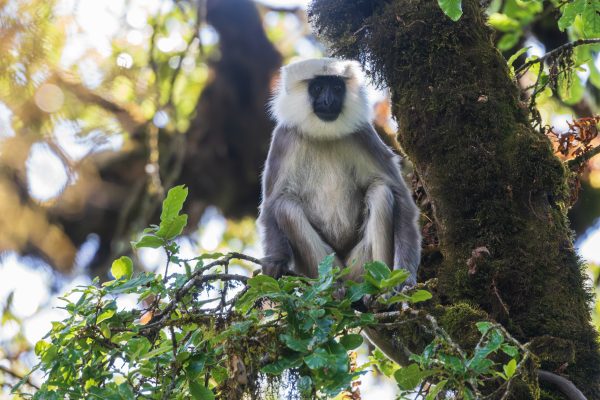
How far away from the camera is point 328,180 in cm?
584

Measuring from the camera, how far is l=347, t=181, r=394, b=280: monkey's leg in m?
5.37

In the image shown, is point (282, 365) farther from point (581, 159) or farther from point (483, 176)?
point (581, 159)

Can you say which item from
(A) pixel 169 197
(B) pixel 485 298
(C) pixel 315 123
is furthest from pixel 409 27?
(A) pixel 169 197

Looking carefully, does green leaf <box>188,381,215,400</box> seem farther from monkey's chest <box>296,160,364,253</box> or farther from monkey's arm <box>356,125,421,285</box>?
monkey's chest <box>296,160,364,253</box>

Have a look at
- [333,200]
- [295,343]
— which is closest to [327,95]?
[333,200]

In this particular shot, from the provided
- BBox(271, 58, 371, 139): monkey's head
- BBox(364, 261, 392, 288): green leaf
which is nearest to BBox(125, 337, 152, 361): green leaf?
BBox(364, 261, 392, 288): green leaf

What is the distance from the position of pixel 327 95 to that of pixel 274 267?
157 centimetres

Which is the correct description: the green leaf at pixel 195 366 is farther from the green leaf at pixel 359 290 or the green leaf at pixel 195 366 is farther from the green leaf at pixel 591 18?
the green leaf at pixel 591 18

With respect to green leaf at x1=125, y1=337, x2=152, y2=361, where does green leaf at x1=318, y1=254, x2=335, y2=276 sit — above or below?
below

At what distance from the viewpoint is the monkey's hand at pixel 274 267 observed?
16.5 ft

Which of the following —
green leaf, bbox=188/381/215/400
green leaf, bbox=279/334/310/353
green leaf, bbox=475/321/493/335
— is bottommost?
green leaf, bbox=475/321/493/335

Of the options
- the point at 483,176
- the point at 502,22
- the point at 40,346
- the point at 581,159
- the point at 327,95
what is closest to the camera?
the point at 40,346

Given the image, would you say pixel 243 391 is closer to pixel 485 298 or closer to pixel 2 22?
pixel 485 298

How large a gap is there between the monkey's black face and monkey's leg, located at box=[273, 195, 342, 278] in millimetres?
774
